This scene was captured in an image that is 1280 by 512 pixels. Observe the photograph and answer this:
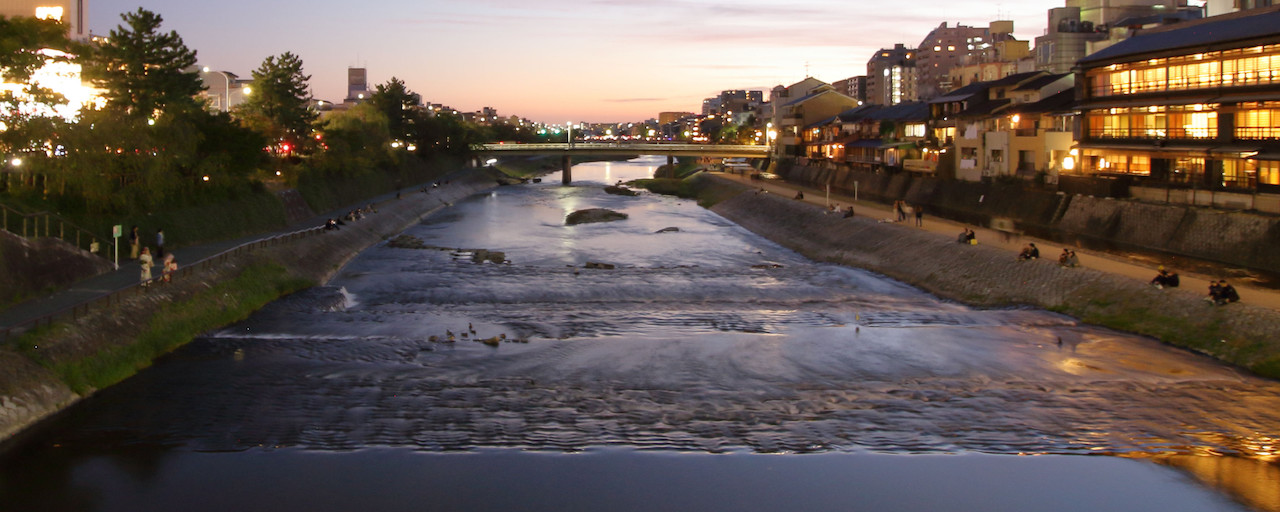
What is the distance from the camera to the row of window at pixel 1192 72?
33.4 metres

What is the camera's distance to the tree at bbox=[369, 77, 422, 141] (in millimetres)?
83875

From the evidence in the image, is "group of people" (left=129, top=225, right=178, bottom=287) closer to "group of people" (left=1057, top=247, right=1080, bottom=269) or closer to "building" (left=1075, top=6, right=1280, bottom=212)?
"group of people" (left=1057, top=247, right=1080, bottom=269)

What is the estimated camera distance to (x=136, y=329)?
68.1 ft

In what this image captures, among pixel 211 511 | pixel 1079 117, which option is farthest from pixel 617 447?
pixel 1079 117

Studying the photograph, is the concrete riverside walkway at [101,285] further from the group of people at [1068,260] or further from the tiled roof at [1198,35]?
the tiled roof at [1198,35]

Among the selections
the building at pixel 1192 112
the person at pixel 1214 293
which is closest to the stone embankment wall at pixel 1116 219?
the building at pixel 1192 112

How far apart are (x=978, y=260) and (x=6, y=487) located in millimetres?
26955

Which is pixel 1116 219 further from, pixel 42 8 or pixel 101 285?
pixel 42 8

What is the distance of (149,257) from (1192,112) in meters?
37.7

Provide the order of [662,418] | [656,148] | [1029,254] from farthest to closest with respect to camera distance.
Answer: [656,148] < [1029,254] < [662,418]

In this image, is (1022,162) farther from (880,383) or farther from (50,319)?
(50,319)

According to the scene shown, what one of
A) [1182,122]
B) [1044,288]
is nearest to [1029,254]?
[1044,288]

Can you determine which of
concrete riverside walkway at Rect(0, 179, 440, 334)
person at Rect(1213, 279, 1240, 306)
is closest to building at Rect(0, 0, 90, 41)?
concrete riverside walkway at Rect(0, 179, 440, 334)

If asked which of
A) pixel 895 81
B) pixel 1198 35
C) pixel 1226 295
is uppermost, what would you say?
pixel 895 81
